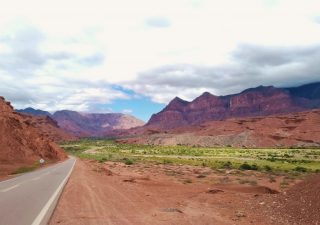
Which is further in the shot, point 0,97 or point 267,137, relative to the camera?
point 267,137

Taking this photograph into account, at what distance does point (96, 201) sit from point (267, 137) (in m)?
140

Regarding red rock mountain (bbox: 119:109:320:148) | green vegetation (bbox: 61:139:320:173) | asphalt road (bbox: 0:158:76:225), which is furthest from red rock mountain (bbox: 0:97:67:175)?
red rock mountain (bbox: 119:109:320:148)

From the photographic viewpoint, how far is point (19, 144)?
228 ft

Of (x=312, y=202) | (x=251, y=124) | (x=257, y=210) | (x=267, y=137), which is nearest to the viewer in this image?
(x=312, y=202)

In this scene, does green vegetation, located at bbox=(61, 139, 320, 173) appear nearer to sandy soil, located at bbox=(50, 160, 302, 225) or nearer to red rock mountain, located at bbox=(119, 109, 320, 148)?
sandy soil, located at bbox=(50, 160, 302, 225)

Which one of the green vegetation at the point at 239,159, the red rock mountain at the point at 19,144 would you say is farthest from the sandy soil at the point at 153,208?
the red rock mountain at the point at 19,144

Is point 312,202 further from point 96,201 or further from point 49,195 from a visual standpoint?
point 49,195

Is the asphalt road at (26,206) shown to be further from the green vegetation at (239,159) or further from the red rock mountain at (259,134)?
the red rock mountain at (259,134)

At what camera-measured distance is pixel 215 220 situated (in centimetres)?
1255

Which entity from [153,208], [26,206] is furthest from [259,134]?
[26,206]

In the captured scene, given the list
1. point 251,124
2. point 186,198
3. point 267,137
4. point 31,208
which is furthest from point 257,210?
point 251,124

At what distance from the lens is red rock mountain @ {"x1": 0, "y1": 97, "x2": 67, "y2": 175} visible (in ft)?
201

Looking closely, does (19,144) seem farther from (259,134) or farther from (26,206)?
(259,134)

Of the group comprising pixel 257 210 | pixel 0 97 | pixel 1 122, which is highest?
pixel 0 97
